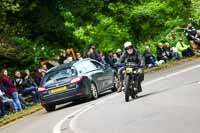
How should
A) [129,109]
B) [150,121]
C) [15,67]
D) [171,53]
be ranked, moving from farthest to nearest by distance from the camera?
1. [171,53]
2. [15,67]
3. [129,109]
4. [150,121]

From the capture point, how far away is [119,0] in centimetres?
4388

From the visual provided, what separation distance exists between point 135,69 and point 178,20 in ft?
105

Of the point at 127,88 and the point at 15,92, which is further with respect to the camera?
the point at 15,92

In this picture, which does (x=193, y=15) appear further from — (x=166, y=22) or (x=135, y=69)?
(x=135, y=69)

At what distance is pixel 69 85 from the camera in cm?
2538

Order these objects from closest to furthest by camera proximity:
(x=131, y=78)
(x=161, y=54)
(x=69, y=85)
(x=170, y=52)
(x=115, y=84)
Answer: (x=131, y=78) → (x=69, y=85) → (x=115, y=84) → (x=161, y=54) → (x=170, y=52)

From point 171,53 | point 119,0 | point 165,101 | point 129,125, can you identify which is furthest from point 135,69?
point 119,0

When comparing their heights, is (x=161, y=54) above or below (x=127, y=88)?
above

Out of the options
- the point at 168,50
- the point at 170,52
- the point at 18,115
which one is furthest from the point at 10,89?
the point at 170,52

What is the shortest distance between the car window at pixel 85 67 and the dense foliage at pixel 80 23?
25.3ft

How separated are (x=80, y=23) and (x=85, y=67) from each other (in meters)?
17.0

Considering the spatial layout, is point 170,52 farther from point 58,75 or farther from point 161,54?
point 58,75

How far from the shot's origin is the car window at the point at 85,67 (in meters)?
26.3

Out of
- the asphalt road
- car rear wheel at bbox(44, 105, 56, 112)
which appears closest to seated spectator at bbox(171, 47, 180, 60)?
car rear wheel at bbox(44, 105, 56, 112)
